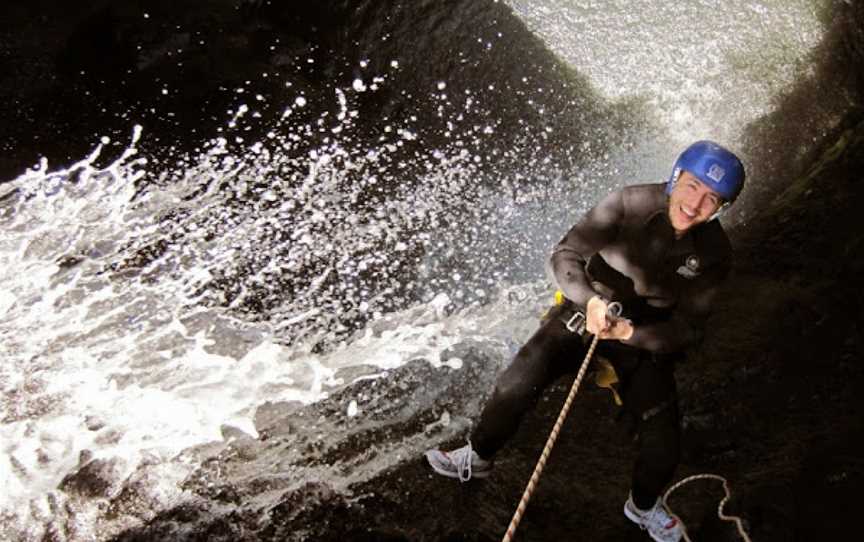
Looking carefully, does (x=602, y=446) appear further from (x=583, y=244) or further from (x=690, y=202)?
(x=690, y=202)

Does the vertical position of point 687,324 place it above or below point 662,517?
above

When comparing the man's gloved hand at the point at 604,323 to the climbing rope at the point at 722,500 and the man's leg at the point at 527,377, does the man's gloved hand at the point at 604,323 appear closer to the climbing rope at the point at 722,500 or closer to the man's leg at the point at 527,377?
the man's leg at the point at 527,377

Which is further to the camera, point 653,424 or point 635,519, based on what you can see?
point 635,519

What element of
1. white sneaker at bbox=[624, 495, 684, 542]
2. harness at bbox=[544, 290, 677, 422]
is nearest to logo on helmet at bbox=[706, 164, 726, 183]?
harness at bbox=[544, 290, 677, 422]

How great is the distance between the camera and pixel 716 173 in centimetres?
303

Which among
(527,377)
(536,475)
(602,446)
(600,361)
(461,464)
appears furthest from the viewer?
(602,446)

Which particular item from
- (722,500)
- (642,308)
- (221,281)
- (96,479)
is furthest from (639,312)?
(96,479)

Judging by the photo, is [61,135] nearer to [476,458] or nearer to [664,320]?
[476,458]

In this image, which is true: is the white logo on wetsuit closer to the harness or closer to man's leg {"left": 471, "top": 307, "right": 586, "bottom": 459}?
the harness

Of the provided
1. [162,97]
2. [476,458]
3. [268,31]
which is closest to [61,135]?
[162,97]

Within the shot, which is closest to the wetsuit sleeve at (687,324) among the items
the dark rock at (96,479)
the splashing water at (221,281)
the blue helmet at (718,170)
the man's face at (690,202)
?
the man's face at (690,202)

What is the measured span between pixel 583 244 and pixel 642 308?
0.48 m

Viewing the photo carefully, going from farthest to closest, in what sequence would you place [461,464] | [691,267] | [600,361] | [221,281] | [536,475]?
[221,281] < [461,464] < [600,361] < [691,267] < [536,475]

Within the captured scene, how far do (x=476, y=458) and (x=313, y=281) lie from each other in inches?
78.1
